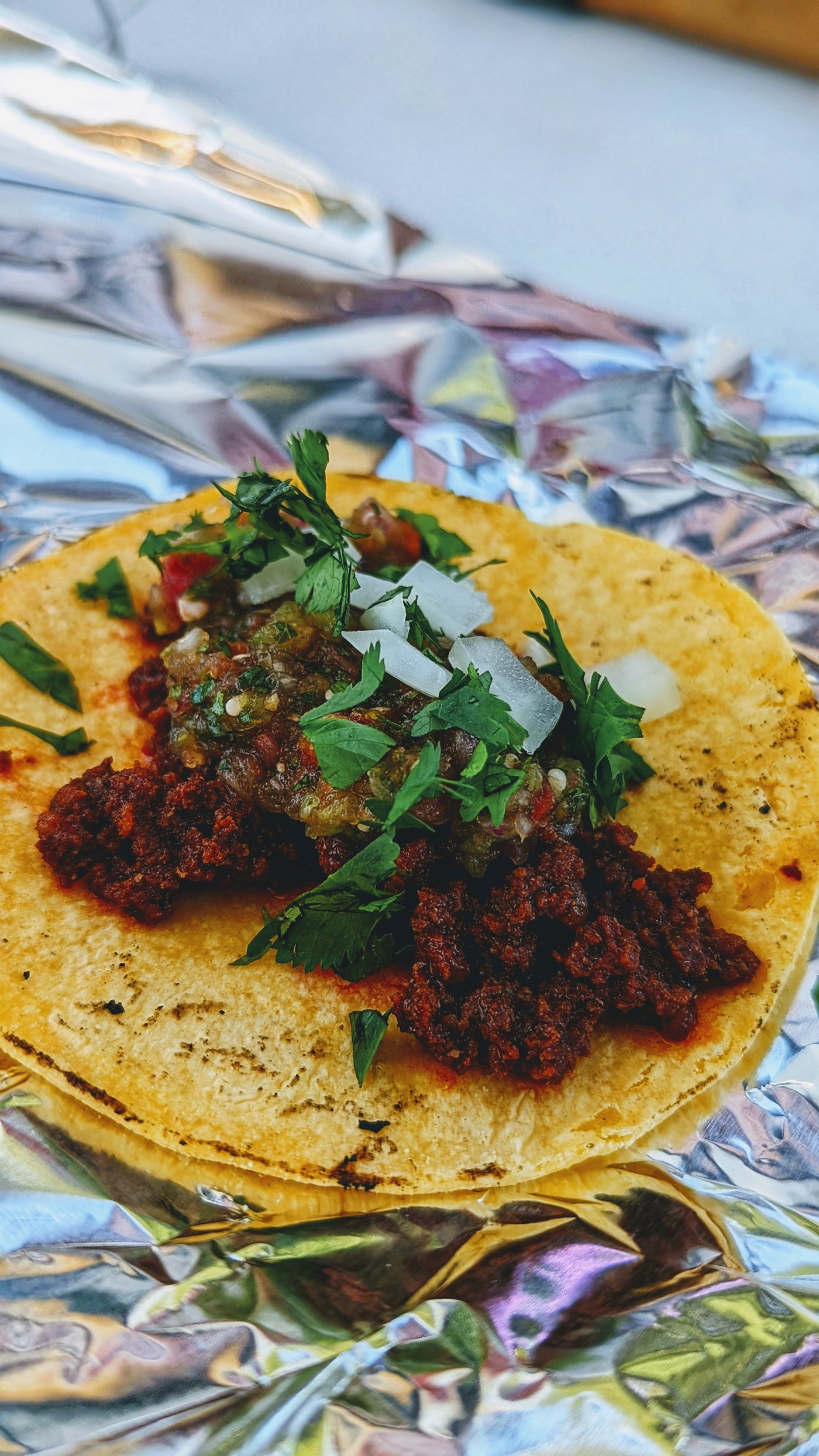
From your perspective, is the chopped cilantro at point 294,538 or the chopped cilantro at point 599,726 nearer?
the chopped cilantro at point 599,726

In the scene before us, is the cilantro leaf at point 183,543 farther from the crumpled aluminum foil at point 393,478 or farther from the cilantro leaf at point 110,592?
the crumpled aluminum foil at point 393,478

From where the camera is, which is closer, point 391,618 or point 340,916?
point 340,916

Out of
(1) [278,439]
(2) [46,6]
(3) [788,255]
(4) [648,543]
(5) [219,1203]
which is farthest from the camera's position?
(2) [46,6]

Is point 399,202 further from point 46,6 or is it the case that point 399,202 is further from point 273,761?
point 273,761

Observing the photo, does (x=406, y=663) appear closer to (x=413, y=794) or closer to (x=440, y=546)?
(x=413, y=794)

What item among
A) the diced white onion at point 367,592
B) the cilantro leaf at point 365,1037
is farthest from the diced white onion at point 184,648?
the cilantro leaf at point 365,1037

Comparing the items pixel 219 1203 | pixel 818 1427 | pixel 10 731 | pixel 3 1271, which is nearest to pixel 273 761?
pixel 10 731

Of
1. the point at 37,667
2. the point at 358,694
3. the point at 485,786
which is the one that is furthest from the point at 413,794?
the point at 37,667
